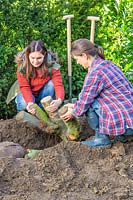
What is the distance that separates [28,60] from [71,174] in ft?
5.18

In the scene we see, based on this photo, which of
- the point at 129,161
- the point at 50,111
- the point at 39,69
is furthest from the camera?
the point at 39,69

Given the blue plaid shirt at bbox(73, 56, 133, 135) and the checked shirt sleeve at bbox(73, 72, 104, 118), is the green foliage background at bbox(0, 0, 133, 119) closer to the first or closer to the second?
the blue plaid shirt at bbox(73, 56, 133, 135)

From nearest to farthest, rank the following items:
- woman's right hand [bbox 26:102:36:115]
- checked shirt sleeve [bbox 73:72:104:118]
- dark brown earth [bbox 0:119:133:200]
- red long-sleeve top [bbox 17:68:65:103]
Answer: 1. dark brown earth [bbox 0:119:133:200]
2. checked shirt sleeve [bbox 73:72:104:118]
3. woman's right hand [bbox 26:102:36:115]
4. red long-sleeve top [bbox 17:68:65:103]

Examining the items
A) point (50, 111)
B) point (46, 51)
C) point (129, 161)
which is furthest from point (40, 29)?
point (129, 161)

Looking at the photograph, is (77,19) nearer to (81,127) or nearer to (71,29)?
(71,29)

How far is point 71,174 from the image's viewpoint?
13.3 feet

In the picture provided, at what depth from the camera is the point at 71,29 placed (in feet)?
20.2

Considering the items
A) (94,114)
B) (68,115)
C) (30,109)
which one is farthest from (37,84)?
(94,114)

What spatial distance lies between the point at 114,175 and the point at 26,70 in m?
1.68

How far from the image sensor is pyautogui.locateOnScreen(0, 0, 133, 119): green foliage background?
579 cm

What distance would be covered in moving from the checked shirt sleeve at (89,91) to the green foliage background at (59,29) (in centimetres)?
135

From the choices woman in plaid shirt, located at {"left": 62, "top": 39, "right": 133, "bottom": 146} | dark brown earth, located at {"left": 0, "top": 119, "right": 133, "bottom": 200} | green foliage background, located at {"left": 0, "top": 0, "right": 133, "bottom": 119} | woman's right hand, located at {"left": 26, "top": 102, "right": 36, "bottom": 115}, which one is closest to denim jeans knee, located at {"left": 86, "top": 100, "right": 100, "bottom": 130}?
woman in plaid shirt, located at {"left": 62, "top": 39, "right": 133, "bottom": 146}

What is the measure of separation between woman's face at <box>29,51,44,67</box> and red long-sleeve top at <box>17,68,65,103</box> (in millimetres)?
171

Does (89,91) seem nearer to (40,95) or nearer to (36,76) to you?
(36,76)
